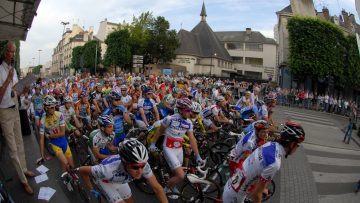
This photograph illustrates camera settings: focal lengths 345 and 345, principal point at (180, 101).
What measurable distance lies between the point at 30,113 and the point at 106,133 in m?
7.02

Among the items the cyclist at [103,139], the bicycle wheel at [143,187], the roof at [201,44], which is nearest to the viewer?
the cyclist at [103,139]

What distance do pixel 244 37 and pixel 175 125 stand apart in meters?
80.9

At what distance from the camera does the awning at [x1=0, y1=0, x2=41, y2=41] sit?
7.35 metres

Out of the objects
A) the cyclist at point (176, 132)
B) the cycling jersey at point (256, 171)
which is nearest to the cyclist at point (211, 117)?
the cyclist at point (176, 132)

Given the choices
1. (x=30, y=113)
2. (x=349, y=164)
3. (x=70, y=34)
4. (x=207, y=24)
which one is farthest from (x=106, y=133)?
(x=70, y=34)

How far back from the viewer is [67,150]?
7.20m

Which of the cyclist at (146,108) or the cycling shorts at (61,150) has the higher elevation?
the cyclist at (146,108)

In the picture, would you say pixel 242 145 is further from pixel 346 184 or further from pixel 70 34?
pixel 70 34

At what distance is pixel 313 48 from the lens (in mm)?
39281

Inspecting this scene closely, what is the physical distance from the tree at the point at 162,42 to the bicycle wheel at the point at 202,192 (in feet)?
187

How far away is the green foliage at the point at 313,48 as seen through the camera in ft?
128

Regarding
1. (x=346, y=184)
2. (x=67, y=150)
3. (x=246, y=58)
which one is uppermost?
(x=246, y=58)

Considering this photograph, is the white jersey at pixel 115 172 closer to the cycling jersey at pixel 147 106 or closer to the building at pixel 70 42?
the cycling jersey at pixel 147 106

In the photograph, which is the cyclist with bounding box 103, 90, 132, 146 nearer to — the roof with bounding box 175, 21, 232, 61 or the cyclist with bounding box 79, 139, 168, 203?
the cyclist with bounding box 79, 139, 168, 203
